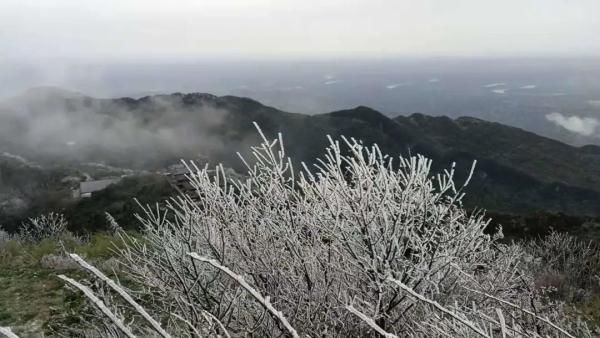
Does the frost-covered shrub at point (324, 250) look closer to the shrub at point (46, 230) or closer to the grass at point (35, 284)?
the grass at point (35, 284)

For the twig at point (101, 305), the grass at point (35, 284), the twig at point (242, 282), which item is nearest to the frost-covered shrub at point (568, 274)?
the grass at point (35, 284)

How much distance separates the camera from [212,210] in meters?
4.74

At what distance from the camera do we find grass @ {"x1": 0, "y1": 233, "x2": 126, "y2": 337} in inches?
278

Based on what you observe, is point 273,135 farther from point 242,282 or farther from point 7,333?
point 7,333

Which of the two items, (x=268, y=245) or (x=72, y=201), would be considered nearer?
(x=268, y=245)

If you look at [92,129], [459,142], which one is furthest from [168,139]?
[459,142]

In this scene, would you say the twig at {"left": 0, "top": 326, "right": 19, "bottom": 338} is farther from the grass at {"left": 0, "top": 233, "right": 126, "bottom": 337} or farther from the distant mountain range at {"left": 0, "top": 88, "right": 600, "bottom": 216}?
the distant mountain range at {"left": 0, "top": 88, "right": 600, "bottom": 216}

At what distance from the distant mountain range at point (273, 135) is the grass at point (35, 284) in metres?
98.6

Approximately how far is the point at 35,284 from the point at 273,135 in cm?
13211

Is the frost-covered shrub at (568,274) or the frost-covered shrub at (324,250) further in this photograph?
the frost-covered shrub at (568,274)

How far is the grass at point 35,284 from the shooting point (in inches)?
278

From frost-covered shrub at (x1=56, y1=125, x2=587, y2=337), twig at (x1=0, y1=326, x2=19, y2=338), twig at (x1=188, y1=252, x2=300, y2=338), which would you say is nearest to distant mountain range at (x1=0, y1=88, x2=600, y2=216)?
frost-covered shrub at (x1=56, y1=125, x2=587, y2=337)

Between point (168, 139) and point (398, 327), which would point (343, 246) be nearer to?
point (398, 327)

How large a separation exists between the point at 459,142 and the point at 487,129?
1566cm
